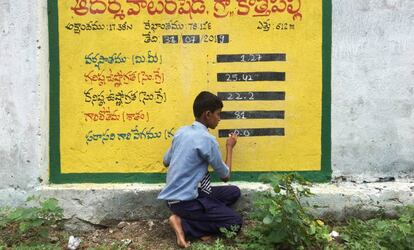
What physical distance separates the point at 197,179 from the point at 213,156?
22 cm

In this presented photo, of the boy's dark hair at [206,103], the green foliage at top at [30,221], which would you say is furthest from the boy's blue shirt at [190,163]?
the green foliage at top at [30,221]

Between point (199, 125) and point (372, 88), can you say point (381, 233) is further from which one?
point (199, 125)

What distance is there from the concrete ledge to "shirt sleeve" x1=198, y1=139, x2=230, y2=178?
0.41 meters

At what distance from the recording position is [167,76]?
438 centimetres

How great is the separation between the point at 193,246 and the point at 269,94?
4.61 ft

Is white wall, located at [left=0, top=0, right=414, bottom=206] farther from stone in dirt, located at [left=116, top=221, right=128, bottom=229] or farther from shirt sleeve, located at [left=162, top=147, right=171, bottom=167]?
shirt sleeve, located at [left=162, top=147, right=171, bottom=167]

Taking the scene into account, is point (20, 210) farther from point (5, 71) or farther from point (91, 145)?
point (5, 71)

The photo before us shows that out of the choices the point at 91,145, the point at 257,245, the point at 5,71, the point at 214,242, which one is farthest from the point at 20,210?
the point at 257,245

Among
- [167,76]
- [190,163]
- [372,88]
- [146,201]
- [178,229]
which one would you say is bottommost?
[178,229]

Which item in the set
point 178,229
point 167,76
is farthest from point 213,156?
point 167,76

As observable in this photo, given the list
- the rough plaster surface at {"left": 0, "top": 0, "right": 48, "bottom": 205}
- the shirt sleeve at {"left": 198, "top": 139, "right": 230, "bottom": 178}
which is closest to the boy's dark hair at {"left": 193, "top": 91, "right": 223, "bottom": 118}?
the shirt sleeve at {"left": 198, "top": 139, "right": 230, "bottom": 178}

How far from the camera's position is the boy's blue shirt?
12.8 feet

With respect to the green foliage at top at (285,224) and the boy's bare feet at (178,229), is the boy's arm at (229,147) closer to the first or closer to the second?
the green foliage at top at (285,224)

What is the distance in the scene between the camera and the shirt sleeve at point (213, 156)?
12.8 ft
